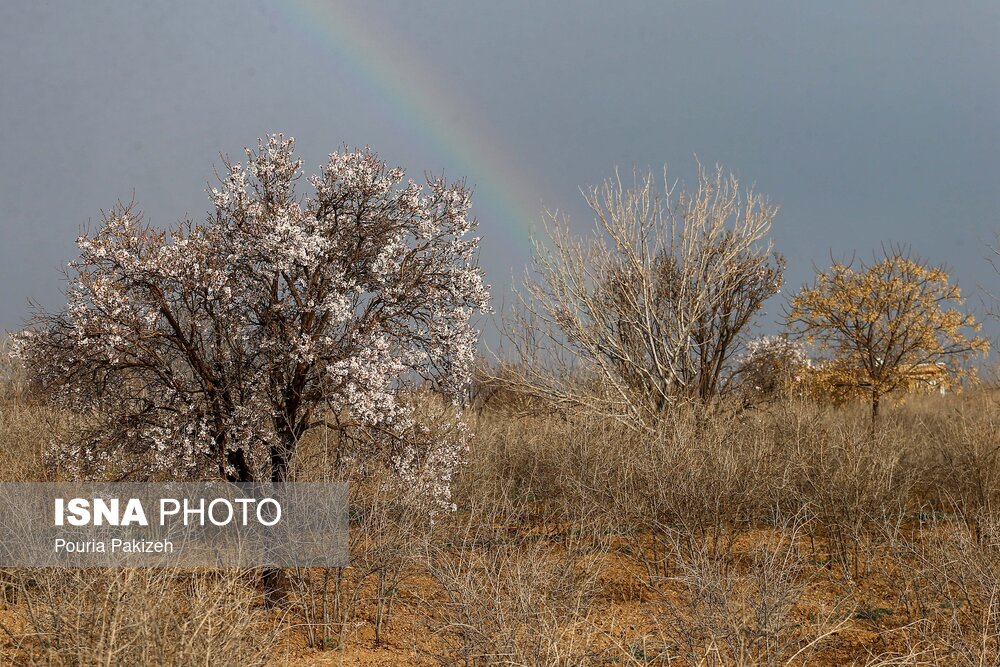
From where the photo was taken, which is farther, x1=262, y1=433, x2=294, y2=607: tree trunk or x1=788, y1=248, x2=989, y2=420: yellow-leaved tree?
x1=788, y1=248, x2=989, y2=420: yellow-leaved tree

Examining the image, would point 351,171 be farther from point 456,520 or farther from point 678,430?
point 678,430

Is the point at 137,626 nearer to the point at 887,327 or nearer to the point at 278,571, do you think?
the point at 278,571

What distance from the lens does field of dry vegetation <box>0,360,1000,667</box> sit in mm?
5496

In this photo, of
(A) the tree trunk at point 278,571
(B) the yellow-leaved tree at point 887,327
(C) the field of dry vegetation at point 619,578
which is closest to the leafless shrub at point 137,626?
(C) the field of dry vegetation at point 619,578

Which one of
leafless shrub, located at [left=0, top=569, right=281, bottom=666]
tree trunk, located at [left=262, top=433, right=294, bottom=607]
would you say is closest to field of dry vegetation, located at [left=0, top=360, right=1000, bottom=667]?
leafless shrub, located at [left=0, top=569, right=281, bottom=666]

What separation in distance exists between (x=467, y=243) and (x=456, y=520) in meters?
3.36

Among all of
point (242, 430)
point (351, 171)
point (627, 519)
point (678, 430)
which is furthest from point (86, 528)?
point (678, 430)

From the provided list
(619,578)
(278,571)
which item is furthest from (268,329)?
(619,578)

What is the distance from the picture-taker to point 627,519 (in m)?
9.16

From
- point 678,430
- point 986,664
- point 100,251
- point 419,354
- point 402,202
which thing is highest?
point 402,202

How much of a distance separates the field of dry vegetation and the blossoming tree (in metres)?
0.71

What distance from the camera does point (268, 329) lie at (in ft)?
25.8

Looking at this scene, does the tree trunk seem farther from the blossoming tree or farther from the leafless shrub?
the leafless shrub

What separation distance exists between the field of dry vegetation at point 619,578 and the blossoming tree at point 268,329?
2.34 feet
